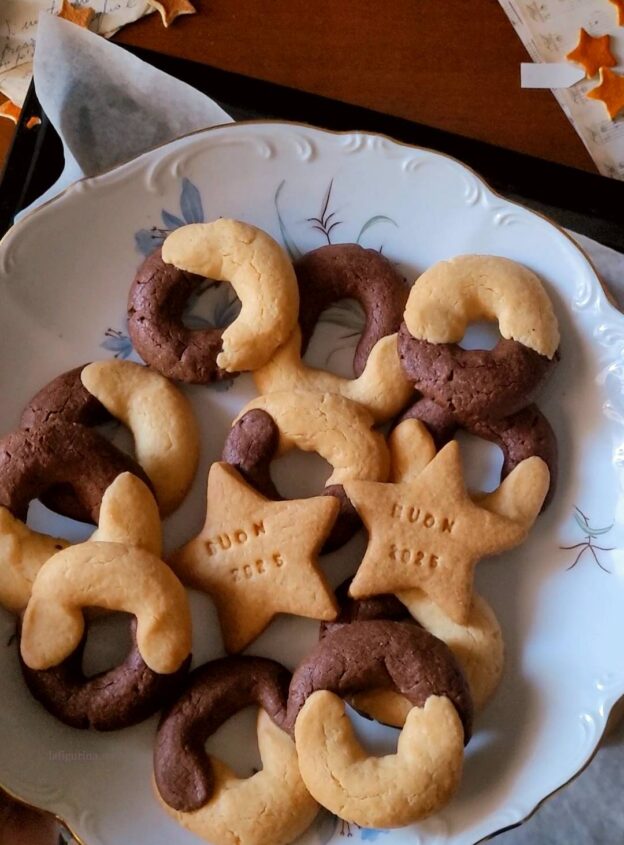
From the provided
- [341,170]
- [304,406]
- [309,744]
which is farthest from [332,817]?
[341,170]

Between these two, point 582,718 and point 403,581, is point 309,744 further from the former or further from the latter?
point 582,718

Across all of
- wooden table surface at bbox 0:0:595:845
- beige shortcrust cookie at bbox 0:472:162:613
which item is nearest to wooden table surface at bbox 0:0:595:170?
wooden table surface at bbox 0:0:595:845

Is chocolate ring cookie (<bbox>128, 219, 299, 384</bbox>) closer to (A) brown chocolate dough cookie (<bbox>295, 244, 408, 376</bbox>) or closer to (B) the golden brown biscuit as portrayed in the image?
(A) brown chocolate dough cookie (<bbox>295, 244, 408, 376</bbox>)

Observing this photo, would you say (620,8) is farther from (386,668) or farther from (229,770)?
(229,770)

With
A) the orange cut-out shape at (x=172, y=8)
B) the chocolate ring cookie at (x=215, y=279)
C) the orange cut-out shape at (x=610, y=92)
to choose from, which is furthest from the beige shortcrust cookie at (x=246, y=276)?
the orange cut-out shape at (x=610, y=92)

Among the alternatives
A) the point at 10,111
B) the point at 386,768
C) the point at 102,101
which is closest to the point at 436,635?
the point at 386,768

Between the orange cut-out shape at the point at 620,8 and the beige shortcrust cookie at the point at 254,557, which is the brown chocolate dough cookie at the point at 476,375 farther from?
the orange cut-out shape at the point at 620,8
